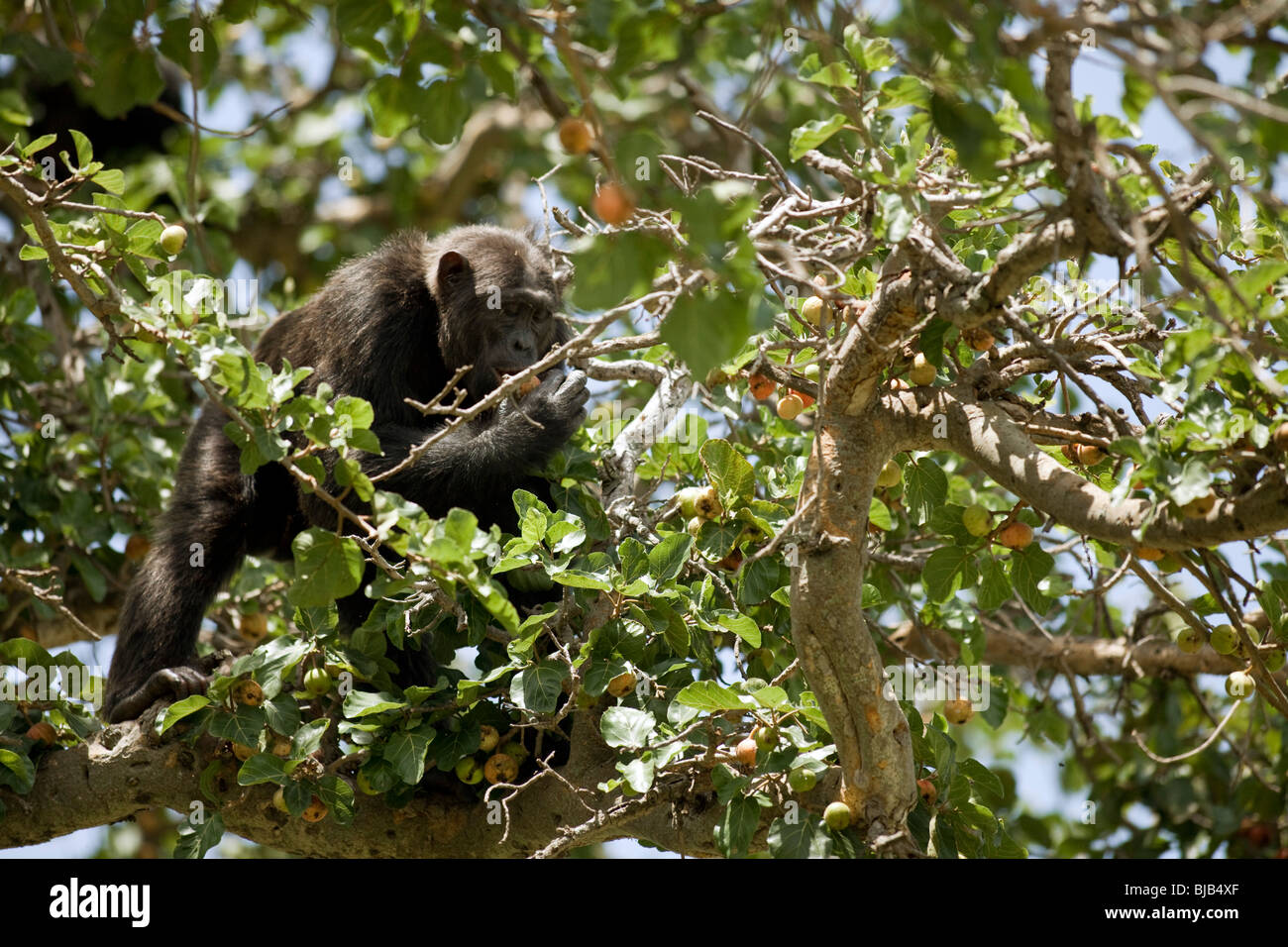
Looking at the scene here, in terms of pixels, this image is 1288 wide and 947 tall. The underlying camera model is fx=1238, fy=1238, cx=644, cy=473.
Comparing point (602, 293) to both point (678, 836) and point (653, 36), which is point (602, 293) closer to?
point (653, 36)

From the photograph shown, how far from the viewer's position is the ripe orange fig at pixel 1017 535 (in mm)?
3980

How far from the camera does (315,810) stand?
14.0ft

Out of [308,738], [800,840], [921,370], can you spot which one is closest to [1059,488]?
[921,370]

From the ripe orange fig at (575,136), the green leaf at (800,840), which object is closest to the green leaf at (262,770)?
the green leaf at (800,840)

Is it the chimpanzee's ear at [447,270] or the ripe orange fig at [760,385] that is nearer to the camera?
the ripe orange fig at [760,385]

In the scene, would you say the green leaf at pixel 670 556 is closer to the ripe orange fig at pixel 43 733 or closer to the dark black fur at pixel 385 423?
the dark black fur at pixel 385 423

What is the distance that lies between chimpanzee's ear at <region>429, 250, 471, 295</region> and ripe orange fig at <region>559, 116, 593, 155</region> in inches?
131

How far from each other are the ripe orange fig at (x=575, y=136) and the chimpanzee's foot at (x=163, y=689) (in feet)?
9.99

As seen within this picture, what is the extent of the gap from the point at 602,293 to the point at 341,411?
3.70 feet

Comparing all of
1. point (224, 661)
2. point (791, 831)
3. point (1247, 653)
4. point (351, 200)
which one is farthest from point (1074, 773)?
point (351, 200)

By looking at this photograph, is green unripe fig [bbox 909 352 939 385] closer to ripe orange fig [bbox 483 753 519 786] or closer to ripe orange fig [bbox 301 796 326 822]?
ripe orange fig [bbox 483 753 519 786]

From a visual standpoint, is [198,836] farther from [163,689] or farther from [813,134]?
[813,134]

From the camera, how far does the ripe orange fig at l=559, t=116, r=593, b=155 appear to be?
281 centimetres
